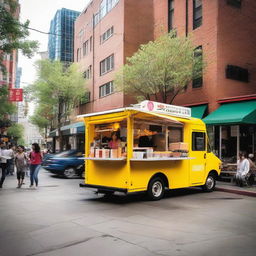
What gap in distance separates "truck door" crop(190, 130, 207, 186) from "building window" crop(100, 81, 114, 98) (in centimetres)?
1805

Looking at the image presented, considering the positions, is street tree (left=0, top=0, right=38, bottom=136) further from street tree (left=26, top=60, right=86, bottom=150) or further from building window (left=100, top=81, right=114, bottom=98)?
street tree (left=26, top=60, right=86, bottom=150)

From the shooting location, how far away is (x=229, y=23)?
20.0 m

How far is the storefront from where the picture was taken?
15953 mm

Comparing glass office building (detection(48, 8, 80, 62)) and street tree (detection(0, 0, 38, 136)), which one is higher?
glass office building (detection(48, 8, 80, 62))

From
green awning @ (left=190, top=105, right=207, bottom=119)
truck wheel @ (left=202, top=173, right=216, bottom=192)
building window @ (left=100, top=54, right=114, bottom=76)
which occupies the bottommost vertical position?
truck wheel @ (left=202, top=173, right=216, bottom=192)

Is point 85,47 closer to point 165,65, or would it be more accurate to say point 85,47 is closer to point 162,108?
point 165,65

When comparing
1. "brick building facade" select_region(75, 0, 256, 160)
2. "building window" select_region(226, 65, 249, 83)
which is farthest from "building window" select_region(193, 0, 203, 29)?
"building window" select_region(226, 65, 249, 83)

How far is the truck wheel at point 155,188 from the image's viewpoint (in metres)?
9.91

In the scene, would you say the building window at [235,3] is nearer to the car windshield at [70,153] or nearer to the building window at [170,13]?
the building window at [170,13]

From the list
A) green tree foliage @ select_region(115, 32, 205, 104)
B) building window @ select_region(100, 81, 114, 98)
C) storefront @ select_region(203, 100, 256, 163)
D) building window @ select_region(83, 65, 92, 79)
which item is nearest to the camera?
storefront @ select_region(203, 100, 256, 163)

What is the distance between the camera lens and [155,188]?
10.2m

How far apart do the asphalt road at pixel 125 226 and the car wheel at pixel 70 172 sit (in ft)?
21.4

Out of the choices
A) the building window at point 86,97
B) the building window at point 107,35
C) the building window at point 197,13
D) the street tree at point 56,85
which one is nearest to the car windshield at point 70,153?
the building window at point 197,13

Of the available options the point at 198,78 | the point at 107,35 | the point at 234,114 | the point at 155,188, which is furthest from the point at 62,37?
the point at 155,188
